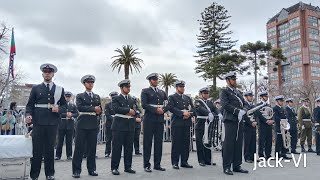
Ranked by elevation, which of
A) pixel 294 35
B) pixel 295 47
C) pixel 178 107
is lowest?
pixel 178 107

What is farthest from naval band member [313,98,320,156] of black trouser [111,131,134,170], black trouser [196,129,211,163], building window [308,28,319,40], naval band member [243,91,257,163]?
building window [308,28,319,40]

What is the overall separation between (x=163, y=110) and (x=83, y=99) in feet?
6.25

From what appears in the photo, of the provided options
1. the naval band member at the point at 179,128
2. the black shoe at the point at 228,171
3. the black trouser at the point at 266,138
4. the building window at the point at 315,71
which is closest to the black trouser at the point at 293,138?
the black trouser at the point at 266,138

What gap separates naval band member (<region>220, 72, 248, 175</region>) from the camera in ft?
25.8

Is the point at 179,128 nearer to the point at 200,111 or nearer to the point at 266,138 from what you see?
the point at 200,111

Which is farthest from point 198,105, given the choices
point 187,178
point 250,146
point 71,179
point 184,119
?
point 71,179

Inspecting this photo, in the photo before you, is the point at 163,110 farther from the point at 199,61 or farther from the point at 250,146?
the point at 199,61

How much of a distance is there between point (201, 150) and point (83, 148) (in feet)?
10.7

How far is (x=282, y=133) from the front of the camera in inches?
441

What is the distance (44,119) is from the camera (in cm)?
697

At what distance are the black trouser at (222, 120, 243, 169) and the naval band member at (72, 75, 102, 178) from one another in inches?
113

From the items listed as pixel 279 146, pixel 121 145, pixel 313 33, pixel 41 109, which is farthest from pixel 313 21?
pixel 41 109

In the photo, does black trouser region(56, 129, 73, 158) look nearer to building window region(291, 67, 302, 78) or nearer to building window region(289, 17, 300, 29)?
building window region(291, 67, 302, 78)

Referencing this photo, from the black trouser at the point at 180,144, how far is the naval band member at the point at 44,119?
2.94m
